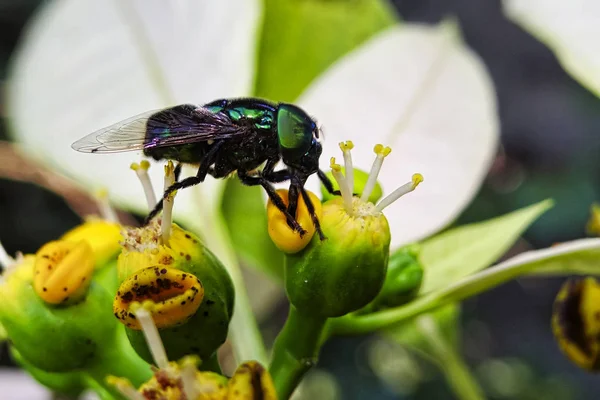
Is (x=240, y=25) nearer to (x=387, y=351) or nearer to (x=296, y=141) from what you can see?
(x=296, y=141)

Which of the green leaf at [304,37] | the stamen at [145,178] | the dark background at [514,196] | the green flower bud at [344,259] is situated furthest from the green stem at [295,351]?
the dark background at [514,196]

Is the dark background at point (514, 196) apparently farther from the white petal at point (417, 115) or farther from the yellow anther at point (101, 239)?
the yellow anther at point (101, 239)

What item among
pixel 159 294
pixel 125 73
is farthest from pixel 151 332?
pixel 125 73

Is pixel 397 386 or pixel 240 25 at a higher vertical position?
pixel 240 25

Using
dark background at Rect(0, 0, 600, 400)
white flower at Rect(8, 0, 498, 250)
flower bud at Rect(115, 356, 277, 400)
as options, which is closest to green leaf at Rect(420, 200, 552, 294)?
white flower at Rect(8, 0, 498, 250)

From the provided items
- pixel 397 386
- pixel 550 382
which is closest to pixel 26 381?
pixel 397 386

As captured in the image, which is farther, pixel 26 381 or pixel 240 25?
pixel 26 381
